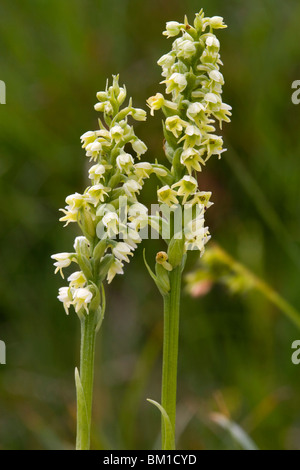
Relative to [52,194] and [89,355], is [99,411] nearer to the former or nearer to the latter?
[52,194]

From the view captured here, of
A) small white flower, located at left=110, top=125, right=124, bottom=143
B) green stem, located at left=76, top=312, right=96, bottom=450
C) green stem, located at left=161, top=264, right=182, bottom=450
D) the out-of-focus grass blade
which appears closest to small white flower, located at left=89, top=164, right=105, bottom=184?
small white flower, located at left=110, top=125, right=124, bottom=143

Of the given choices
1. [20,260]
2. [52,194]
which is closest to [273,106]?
[52,194]

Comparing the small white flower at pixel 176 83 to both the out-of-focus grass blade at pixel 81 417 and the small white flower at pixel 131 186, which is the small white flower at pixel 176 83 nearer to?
the small white flower at pixel 131 186

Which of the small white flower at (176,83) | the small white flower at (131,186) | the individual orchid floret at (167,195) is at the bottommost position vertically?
the individual orchid floret at (167,195)

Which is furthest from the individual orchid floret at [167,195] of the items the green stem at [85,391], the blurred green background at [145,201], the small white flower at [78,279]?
the blurred green background at [145,201]

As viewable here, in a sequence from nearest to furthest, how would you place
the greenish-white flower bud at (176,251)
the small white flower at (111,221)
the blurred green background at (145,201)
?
the small white flower at (111,221) < the greenish-white flower bud at (176,251) < the blurred green background at (145,201)
